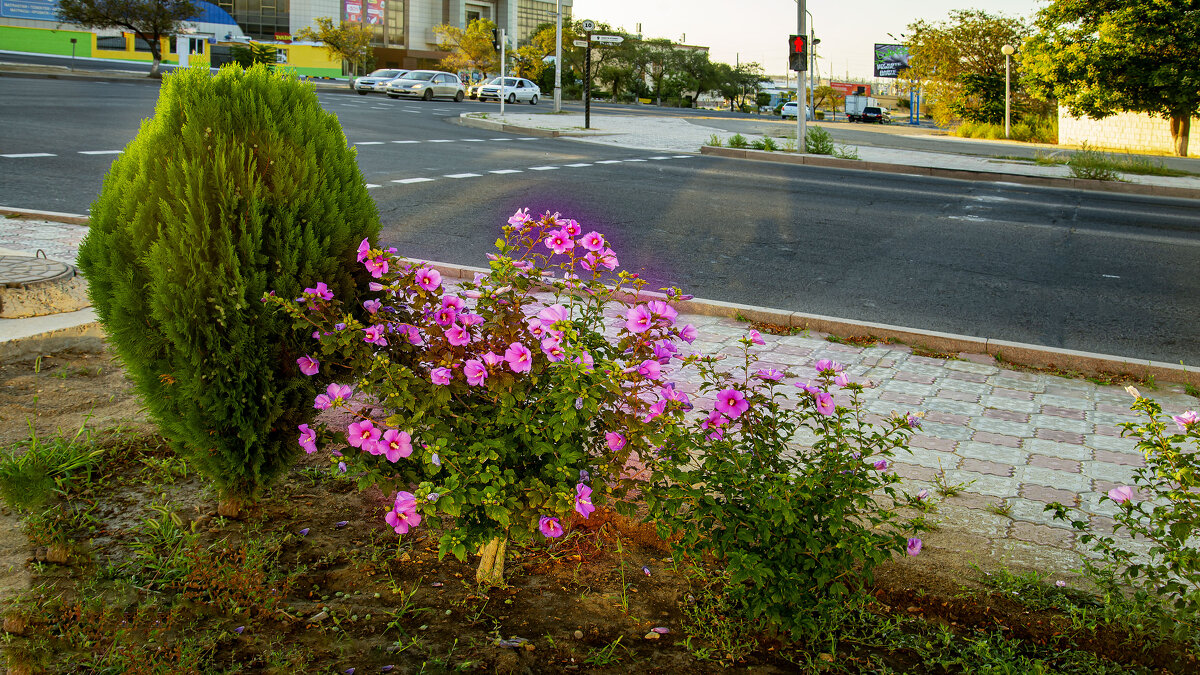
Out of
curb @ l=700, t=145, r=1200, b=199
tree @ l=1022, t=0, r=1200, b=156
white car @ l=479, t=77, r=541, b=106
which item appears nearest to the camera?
curb @ l=700, t=145, r=1200, b=199

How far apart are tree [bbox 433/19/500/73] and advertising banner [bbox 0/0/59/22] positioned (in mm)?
28581

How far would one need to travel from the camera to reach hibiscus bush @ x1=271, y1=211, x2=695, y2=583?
2703 millimetres

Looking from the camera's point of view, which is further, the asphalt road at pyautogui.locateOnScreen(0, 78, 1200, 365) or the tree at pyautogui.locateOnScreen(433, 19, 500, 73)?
the tree at pyautogui.locateOnScreen(433, 19, 500, 73)

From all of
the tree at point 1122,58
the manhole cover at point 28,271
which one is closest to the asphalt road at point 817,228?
the manhole cover at point 28,271

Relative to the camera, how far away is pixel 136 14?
144 ft

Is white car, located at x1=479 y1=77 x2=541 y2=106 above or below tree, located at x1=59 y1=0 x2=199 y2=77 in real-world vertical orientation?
below

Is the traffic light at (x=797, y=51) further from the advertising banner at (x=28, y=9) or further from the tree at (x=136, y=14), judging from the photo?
the advertising banner at (x=28, y=9)

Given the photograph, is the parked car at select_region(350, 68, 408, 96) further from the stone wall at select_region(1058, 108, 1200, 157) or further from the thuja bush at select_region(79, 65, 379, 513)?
the thuja bush at select_region(79, 65, 379, 513)

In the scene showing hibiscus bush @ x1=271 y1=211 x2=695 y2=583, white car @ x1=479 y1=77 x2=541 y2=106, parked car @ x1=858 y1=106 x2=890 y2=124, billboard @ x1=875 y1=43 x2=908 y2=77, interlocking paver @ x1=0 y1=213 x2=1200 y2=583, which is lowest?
interlocking paver @ x1=0 y1=213 x2=1200 y2=583

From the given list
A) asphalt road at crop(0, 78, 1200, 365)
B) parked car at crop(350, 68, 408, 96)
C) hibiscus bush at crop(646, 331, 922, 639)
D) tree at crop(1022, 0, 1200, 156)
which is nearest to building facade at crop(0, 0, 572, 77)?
parked car at crop(350, 68, 408, 96)

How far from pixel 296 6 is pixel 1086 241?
8869 cm

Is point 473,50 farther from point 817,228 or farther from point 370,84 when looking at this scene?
point 817,228

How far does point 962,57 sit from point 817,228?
34805 mm

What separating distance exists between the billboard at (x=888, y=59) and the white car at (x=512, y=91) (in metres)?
66.3
